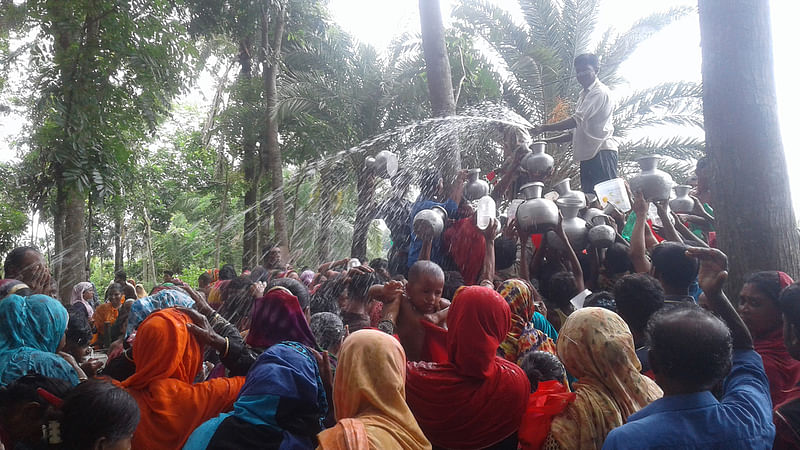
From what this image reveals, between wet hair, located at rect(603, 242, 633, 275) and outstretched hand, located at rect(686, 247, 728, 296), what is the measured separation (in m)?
2.01

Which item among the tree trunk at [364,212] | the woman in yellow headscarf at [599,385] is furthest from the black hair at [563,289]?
the tree trunk at [364,212]

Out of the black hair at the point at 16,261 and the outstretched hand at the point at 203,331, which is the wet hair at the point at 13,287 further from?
the outstretched hand at the point at 203,331

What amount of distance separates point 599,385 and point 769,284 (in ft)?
3.58

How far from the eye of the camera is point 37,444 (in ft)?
8.54

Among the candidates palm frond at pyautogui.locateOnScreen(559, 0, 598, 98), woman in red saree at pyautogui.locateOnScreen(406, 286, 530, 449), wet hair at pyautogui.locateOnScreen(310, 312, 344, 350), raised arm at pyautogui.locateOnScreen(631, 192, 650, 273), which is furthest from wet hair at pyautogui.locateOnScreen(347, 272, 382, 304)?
palm frond at pyautogui.locateOnScreen(559, 0, 598, 98)

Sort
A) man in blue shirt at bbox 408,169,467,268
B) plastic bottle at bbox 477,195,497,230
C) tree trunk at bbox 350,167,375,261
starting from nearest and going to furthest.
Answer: plastic bottle at bbox 477,195,497,230
man in blue shirt at bbox 408,169,467,268
tree trunk at bbox 350,167,375,261

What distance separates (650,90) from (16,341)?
13.7m

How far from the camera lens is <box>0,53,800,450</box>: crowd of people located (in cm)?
194

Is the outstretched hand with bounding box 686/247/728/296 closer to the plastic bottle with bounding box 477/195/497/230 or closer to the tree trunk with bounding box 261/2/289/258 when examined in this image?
the plastic bottle with bounding box 477/195/497/230

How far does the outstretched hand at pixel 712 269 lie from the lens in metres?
2.62

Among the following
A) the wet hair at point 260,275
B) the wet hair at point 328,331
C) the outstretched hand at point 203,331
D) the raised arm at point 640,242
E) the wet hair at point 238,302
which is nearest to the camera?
the outstretched hand at point 203,331

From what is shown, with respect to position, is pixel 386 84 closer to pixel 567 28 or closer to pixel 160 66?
pixel 567 28

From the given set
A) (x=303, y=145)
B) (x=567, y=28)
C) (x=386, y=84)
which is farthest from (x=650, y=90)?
(x=303, y=145)

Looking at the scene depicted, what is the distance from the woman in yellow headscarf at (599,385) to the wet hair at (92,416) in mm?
1766
